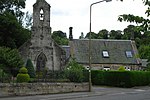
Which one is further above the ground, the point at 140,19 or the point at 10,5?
the point at 10,5

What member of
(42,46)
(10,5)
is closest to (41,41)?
(42,46)

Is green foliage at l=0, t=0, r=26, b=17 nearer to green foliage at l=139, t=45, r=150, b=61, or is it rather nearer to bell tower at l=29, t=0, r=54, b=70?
bell tower at l=29, t=0, r=54, b=70

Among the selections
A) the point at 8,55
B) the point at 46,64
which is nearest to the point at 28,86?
the point at 8,55

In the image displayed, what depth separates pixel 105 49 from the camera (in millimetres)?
63500

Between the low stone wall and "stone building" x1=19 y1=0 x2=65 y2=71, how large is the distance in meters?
17.7

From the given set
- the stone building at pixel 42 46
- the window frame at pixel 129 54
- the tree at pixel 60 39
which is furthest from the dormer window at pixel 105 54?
the tree at pixel 60 39

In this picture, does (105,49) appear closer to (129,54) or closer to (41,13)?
(129,54)

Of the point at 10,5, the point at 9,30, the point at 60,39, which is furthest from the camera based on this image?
the point at 60,39

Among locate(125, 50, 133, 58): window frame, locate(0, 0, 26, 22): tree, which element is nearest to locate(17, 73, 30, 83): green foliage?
locate(0, 0, 26, 22): tree

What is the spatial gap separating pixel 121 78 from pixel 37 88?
58.5 feet

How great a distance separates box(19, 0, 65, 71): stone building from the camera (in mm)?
51344

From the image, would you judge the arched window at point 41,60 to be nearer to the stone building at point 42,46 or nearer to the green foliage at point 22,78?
the stone building at point 42,46

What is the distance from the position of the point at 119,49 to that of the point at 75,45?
330 inches

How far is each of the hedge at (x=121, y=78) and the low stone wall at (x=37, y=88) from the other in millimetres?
10412
